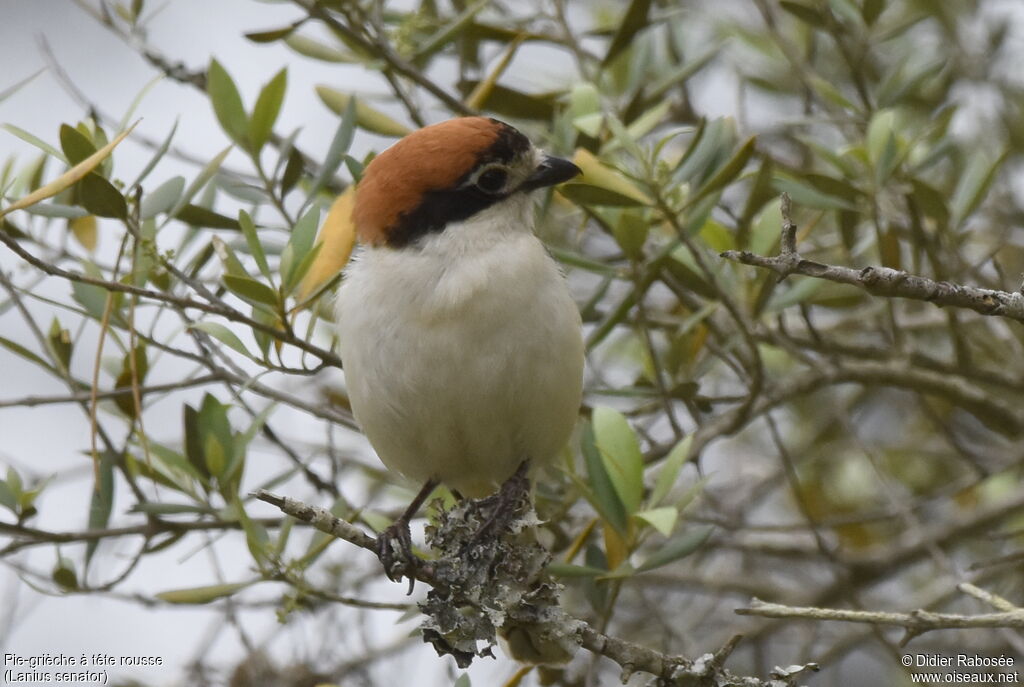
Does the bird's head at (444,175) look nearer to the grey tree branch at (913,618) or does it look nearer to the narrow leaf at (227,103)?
the narrow leaf at (227,103)

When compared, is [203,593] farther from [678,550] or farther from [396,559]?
[678,550]

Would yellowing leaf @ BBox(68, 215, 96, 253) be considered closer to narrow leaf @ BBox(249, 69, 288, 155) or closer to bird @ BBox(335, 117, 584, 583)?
narrow leaf @ BBox(249, 69, 288, 155)

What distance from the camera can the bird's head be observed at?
361cm

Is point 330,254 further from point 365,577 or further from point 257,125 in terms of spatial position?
point 365,577

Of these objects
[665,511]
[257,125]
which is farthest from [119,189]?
[665,511]

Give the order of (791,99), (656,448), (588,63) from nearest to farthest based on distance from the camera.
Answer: (656,448)
(588,63)
(791,99)

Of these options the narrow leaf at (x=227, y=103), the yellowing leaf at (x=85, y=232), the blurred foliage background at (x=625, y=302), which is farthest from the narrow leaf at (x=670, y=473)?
the yellowing leaf at (x=85, y=232)

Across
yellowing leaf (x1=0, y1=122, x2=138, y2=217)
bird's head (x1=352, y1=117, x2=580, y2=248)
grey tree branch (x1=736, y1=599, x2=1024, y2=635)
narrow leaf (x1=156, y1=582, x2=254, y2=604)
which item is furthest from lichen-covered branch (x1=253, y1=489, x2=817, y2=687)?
yellowing leaf (x1=0, y1=122, x2=138, y2=217)

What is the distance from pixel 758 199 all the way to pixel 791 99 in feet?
6.88

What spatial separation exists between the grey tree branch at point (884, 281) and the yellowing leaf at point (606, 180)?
3.84 feet

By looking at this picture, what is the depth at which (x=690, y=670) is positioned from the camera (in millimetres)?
2891

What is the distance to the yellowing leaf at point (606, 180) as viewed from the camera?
3.51 meters

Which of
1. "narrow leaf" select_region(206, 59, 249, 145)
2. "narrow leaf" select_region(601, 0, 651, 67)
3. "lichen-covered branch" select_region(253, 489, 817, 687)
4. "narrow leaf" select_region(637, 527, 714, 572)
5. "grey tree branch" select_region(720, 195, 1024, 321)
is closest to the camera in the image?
"grey tree branch" select_region(720, 195, 1024, 321)

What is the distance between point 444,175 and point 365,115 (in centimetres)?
56
